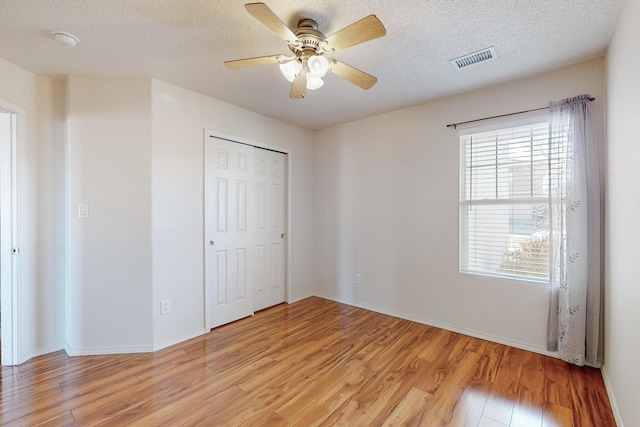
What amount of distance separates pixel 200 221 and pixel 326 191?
1.78m

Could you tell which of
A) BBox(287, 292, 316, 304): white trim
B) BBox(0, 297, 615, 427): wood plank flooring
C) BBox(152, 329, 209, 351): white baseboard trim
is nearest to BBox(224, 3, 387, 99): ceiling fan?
BBox(0, 297, 615, 427): wood plank flooring

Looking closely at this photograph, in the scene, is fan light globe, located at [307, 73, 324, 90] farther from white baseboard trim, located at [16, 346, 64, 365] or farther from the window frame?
white baseboard trim, located at [16, 346, 64, 365]

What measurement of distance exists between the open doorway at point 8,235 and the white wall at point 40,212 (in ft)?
0.14

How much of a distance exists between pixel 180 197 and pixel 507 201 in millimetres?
3064

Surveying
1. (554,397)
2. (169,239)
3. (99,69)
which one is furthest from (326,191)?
(554,397)

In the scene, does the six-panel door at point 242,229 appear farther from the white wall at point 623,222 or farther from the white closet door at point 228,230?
the white wall at point 623,222

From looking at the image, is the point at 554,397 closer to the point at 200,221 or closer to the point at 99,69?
the point at 200,221

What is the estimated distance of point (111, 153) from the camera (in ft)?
8.30

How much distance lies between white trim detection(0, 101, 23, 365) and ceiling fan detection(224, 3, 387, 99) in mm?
2003

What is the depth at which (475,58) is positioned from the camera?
2227 millimetres

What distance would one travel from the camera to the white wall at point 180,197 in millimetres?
2627

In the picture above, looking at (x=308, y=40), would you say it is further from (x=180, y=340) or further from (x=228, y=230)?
(x=180, y=340)

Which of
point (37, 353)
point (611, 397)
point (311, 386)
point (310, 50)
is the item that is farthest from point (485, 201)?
point (37, 353)

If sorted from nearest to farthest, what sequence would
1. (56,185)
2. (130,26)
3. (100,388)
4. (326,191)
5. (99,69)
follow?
1. (130,26)
2. (100,388)
3. (99,69)
4. (56,185)
5. (326,191)
